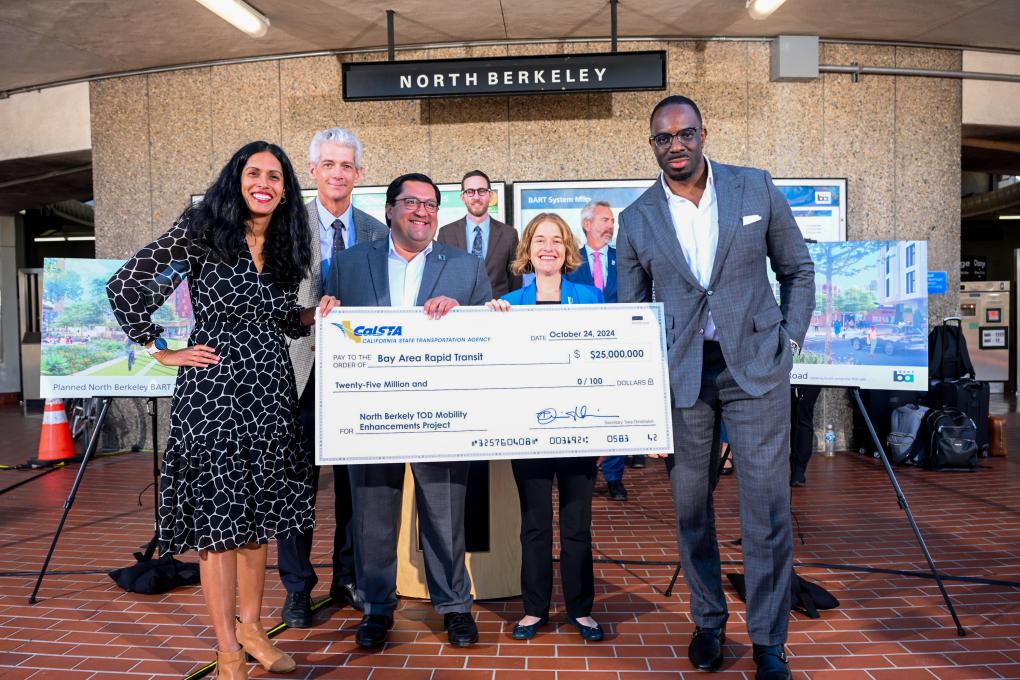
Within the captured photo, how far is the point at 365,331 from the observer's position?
293 centimetres

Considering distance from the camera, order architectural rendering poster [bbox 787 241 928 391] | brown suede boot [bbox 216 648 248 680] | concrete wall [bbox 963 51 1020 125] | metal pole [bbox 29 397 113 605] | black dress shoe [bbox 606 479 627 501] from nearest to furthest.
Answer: brown suede boot [bbox 216 648 248 680] → metal pole [bbox 29 397 113 605] → architectural rendering poster [bbox 787 241 928 391] → black dress shoe [bbox 606 479 627 501] → concrete wall [bbox 963 51 1020 125]

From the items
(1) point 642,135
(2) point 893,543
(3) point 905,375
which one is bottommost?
(2) point 893,543

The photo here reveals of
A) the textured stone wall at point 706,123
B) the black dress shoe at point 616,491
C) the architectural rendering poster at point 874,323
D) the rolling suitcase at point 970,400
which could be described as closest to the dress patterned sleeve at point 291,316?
the architectural rendering poster at point 874,323

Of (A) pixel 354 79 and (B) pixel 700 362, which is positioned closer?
(B) pixel 700 362

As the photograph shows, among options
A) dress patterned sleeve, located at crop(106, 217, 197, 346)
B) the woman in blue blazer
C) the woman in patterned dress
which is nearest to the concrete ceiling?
the woman in patterned dress

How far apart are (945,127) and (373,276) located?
23.9ft

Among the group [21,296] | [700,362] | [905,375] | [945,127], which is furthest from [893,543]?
[21,296]

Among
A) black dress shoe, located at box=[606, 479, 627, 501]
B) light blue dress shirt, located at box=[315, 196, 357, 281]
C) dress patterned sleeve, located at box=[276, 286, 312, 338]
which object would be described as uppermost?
light blue dress shirt, located at box=[315, 196, 357, 281]

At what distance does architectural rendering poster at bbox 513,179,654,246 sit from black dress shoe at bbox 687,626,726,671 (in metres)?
5.41

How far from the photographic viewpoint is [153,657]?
3.09 m

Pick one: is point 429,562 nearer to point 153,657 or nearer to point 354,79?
point 153,657

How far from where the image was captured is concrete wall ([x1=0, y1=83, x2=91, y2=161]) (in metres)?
8.75

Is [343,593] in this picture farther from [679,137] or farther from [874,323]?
[874,323]

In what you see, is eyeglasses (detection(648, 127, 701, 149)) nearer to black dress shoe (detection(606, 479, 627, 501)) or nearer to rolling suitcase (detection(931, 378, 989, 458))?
black dress shoe (detection(606, 479, 627, 501))
